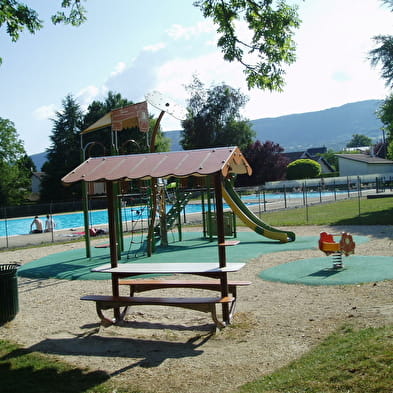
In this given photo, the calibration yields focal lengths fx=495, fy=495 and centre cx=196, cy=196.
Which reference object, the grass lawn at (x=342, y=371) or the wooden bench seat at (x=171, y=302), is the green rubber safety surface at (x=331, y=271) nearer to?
the wooden bench seat at (x=171, y=302)

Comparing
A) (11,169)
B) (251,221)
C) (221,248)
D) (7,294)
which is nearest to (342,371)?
(221,248)

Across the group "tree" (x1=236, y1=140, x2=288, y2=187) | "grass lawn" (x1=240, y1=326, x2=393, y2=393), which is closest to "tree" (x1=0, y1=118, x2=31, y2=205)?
"tree" (x1=236, y1=140, x2=288, y2=187)

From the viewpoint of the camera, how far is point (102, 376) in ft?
18.4

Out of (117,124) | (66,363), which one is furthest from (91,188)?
(66,363)

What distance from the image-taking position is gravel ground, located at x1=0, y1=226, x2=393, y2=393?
18.3 ft

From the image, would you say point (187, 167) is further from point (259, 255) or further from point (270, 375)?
point (259, 255)

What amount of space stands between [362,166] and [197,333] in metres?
71.2

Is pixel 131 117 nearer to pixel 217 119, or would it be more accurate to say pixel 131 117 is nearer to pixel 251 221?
pixel 251 221

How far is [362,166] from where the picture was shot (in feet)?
242

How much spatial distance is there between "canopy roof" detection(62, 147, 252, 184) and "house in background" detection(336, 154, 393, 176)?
69.6m

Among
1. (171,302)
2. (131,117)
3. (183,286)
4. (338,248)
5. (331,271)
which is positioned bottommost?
(331,271)

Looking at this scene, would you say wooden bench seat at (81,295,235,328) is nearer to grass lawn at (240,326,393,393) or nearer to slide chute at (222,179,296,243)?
grass lawn at (240,326,393,393)

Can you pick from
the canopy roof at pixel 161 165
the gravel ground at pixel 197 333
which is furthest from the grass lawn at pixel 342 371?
the canopy roof at pixel 161 165

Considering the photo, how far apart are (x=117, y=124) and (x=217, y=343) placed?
9.79m
